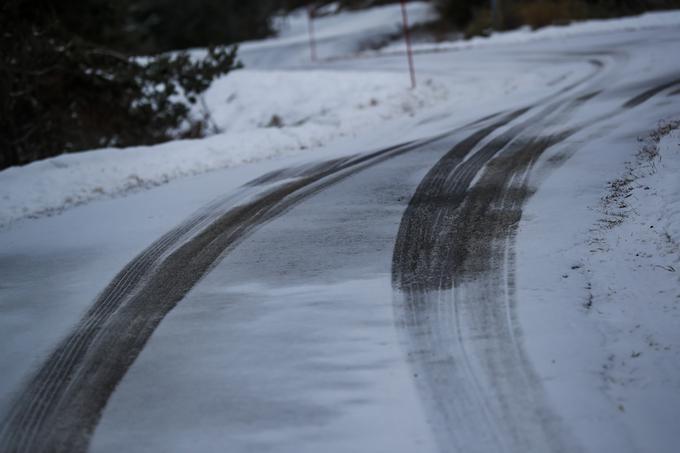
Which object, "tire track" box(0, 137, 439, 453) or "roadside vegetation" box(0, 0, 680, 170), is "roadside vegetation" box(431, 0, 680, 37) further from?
"tire track" box(0, 137, 439, 453)

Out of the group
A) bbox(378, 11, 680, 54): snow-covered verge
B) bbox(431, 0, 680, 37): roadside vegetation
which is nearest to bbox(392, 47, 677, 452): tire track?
bbox(378, 11, 680, 54): snow-covered verge

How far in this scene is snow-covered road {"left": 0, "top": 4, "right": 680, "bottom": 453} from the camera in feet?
10.7

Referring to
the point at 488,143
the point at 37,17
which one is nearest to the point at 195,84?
the point at 37,17

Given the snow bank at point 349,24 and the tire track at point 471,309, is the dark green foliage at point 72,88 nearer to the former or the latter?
the tire track at point 471,309

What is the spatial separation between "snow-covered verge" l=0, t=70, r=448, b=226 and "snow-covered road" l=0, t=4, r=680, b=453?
851 mm

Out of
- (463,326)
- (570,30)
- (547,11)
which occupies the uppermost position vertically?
(547,11)

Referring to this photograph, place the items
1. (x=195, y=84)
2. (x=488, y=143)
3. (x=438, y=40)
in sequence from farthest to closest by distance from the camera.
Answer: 1. (x=438, y=40)
2. (x=195, y=84)
3. (x=488, y=143)

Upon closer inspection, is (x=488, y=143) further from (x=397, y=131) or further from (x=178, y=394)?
(x=178, y=394)

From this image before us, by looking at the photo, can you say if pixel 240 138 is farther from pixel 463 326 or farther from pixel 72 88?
pixel 463 326

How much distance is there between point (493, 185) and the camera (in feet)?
21.7

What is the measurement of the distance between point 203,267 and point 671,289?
3.70m

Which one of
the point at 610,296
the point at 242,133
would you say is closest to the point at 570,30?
the point at 242,133

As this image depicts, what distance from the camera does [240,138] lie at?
10406 mm

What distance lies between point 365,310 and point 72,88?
34.4 feet
